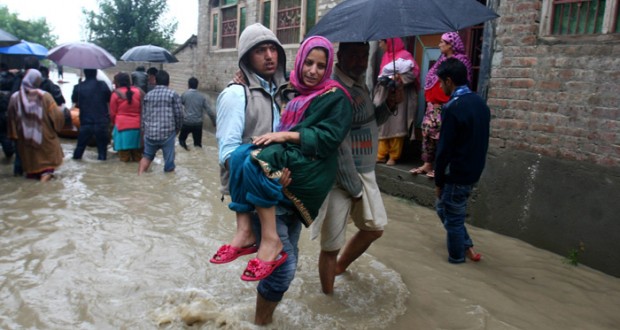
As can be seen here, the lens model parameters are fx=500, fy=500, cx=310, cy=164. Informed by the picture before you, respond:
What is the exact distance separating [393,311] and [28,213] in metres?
4.14

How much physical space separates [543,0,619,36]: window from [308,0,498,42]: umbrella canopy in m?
1.80

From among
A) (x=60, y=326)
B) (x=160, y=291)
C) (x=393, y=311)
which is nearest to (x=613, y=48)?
(x=393, y=311)

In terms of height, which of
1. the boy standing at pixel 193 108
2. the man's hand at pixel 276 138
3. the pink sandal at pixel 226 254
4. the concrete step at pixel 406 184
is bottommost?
the concrete step at pixel 406 184

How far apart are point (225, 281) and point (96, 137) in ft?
18.2

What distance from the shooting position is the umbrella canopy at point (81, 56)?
818 centimetres

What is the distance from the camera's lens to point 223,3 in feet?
44.8

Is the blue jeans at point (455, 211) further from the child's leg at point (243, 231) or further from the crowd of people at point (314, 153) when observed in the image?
the child's leg at point (243, 231)

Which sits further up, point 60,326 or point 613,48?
point 613,48

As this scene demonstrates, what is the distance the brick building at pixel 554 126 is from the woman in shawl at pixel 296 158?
5.36 feet

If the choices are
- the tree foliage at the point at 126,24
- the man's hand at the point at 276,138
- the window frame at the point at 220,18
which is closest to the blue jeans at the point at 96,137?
the window frame at the point at 220,18

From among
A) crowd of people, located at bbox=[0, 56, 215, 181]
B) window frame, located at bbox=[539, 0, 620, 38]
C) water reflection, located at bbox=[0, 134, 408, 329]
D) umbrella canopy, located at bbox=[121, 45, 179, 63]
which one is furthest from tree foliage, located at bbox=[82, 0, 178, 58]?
window frame, located at bbox=[539, 0, 620, 38]

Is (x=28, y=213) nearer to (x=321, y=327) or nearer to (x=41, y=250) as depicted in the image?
(x=41, y=250)

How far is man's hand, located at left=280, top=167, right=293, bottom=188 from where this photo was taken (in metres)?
2.49

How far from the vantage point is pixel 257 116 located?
2.74 m
